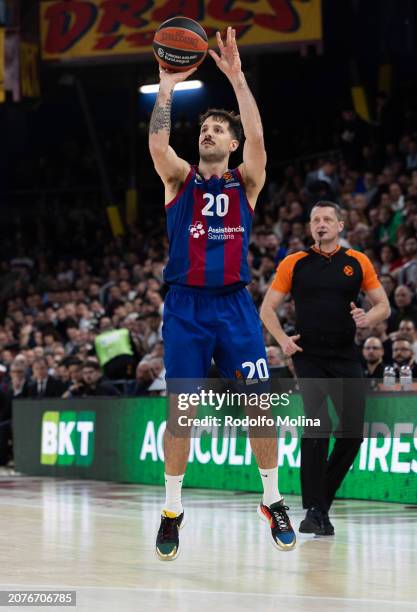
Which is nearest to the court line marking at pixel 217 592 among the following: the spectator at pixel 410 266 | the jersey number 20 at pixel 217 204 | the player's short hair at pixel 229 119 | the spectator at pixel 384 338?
the jersey number 20 at pixel 217 204

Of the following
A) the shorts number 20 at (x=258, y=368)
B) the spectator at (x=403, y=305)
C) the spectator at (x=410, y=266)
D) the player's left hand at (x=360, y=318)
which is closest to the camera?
the shorts number 20 at (x=258, y=368)

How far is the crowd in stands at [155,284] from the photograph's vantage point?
15.4 meters

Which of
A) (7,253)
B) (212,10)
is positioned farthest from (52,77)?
(7,253)

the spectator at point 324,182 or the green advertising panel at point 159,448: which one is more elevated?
the spectator at point 324,182

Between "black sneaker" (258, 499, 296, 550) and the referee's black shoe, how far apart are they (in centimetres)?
143

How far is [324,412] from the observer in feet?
28.9

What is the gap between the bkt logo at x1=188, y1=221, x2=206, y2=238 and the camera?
709 cm

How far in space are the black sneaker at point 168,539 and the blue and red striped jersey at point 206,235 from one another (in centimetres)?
139

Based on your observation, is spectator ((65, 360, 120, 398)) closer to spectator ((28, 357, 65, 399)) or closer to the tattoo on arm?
spectator ((28, 357, 65, 399))

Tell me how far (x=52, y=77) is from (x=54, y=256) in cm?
631

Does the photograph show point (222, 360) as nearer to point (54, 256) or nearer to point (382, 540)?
point (382, 540)

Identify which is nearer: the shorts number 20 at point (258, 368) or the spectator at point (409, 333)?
the shorts number 20 at point (258, 368)

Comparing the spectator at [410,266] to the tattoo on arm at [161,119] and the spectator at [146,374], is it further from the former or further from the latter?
the tattoo on arm at [161,119]

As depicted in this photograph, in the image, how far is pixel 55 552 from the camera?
7.59m
